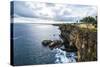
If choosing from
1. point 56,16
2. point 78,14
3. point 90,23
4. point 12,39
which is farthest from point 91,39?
point 12,39

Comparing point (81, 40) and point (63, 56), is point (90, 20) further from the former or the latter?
point (63, 56)

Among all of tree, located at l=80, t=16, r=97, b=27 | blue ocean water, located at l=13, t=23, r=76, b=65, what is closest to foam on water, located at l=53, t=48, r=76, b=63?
blue ocean water, located at l=13, t=23, r=76, b=65

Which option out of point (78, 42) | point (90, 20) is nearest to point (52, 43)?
point (78, 42)

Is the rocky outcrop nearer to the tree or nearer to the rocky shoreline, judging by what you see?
the rocky shoreline

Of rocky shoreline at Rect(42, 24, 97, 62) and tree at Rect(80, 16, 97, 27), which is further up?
tree at Rect(80, 16, 97, 27)

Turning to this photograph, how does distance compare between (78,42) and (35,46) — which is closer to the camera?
(35,46)

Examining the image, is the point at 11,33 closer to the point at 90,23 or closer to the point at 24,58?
the point at 24,58

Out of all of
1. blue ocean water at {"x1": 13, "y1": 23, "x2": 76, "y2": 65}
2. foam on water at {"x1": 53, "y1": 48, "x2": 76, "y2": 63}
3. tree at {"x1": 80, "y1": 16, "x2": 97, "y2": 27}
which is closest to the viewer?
blue ocean water at {"x1": 13, "y1": 23, "x2": 76, "y2": 65}

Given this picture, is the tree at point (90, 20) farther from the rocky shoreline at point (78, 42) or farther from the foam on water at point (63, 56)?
the foam on water at point (63, 56)
